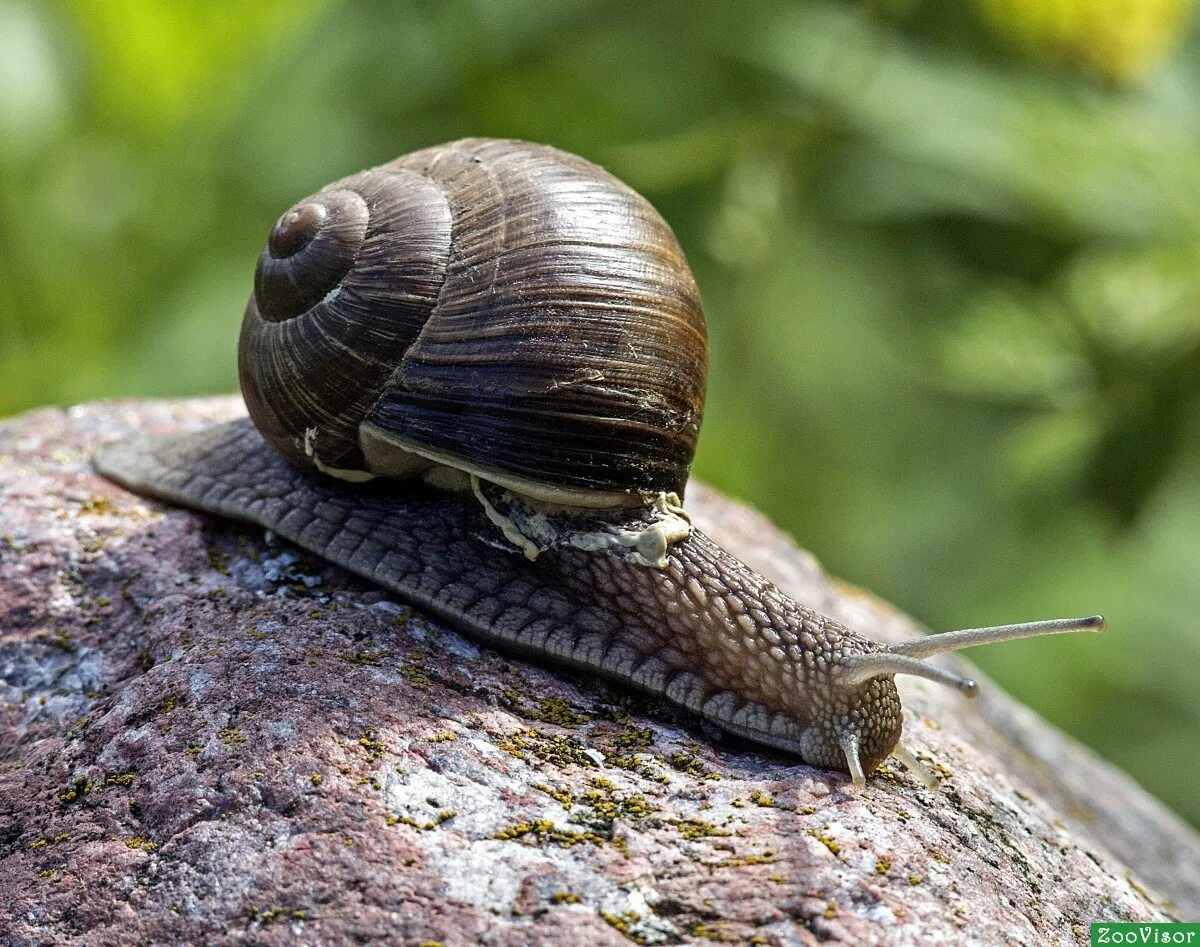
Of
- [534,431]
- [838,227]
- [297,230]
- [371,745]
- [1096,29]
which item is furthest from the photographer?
[838,227]

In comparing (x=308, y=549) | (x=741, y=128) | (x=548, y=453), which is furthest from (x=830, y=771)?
(x=741, y=128)

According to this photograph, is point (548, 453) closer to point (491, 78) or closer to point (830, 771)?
point (830, 771)

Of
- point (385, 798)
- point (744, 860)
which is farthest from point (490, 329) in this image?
point (744, 860)

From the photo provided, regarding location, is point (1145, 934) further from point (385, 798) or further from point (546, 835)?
point (385, 798)

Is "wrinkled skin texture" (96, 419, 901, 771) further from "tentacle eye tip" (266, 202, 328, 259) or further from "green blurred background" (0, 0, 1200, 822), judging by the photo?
"green blurred background" (0, 0, 1200, 822)

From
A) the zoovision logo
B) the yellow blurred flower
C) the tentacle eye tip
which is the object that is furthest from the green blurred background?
the tentacle eye tip

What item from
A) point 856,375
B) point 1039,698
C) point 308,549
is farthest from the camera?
point 856,375
